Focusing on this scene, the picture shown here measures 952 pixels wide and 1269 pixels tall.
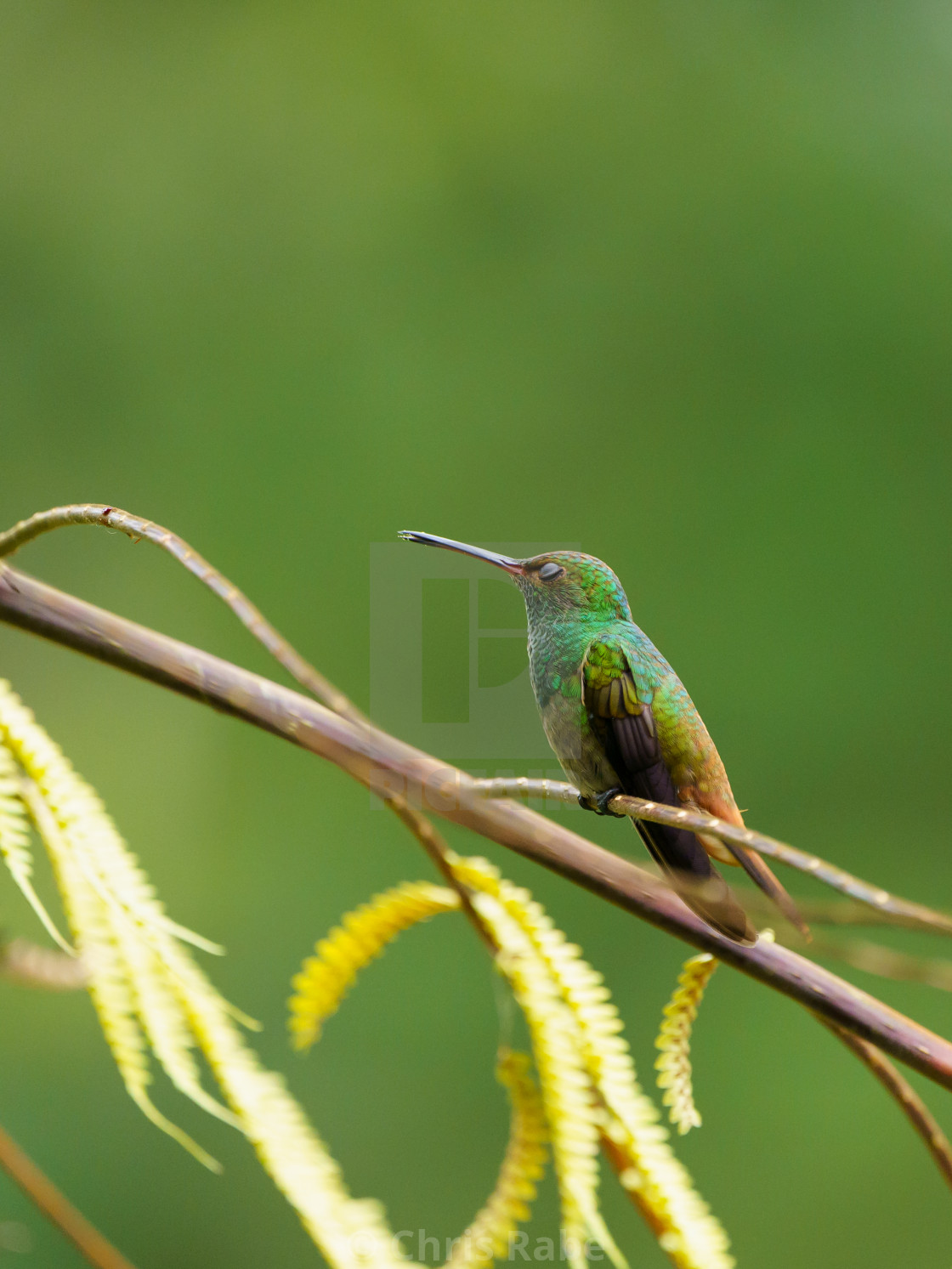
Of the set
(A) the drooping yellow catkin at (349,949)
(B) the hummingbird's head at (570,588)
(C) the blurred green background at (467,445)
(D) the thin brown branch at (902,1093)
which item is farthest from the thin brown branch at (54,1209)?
(C) the blurred green background at (467,445)

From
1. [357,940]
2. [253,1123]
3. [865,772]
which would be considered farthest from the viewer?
[865,772]

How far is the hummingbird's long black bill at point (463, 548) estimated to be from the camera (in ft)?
1.90

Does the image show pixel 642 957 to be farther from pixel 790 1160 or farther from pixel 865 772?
pixel 865 772

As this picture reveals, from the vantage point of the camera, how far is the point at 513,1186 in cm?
44

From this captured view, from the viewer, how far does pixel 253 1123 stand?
38cm

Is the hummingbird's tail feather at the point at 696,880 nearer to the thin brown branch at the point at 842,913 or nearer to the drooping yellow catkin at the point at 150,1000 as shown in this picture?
the thin brown branch at the point at 842,913

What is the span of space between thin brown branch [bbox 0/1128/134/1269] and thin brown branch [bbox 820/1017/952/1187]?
0.26 meters

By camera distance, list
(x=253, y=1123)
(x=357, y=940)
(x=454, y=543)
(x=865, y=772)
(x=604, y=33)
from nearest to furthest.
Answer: (x=253, y=1123) < (x=357, y=940) < (x=454, y=543) < (x=865, y=772) < (x=604, y=33)

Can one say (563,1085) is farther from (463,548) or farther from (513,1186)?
(463,548)

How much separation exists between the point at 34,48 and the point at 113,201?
583 mm

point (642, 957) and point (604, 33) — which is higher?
point (604, 33)

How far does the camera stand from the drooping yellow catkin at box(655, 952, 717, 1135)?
0.39 metres

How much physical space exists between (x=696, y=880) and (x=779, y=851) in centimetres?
22

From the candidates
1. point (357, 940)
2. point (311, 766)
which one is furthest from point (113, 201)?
point (357, 940)
